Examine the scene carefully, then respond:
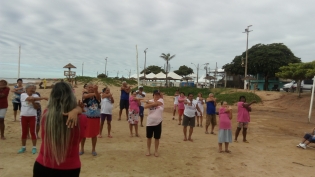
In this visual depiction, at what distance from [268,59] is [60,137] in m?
40.5

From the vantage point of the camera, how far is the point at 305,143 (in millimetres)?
8961

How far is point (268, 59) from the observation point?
3853 centimetres

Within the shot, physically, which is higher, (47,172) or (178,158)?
(47,172)

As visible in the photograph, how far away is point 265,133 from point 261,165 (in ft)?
17.6

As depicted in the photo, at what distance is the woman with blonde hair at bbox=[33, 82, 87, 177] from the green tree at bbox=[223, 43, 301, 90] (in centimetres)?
3932

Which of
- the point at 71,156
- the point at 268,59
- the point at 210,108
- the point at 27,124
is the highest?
the point at 268,59

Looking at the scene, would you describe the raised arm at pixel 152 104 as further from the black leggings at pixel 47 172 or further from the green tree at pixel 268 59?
the green tree at pixel 268 59

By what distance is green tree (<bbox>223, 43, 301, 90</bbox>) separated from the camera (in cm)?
3828

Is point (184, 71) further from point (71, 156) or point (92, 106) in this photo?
point (71, 156)

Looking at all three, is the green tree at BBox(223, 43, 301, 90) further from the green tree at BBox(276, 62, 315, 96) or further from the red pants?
the red pants

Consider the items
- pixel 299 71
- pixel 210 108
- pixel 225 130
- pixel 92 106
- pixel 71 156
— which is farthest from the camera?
pixel 299 71

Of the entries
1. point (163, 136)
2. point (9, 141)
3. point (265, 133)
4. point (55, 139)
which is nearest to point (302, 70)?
point (265, 133)

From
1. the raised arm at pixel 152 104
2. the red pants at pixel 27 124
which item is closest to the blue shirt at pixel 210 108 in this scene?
the raised arm at pixel 152 104

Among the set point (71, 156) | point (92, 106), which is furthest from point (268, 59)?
point (71, 156)
